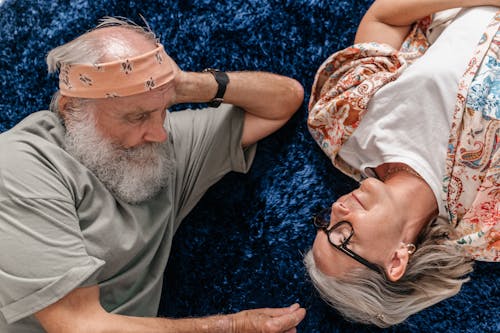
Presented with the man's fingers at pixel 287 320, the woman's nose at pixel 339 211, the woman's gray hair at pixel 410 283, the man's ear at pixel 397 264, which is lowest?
the man's fingers at pixel 287 320

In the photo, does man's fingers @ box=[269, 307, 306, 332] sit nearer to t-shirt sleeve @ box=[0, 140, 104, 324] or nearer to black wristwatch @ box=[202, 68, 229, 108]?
t-shirt sleeve @ box=[0, 140, 104, 324]

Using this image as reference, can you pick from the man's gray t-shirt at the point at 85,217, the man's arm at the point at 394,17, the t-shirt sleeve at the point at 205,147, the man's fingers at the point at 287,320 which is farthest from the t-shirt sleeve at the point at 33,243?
the man's arm at the point at 394,17

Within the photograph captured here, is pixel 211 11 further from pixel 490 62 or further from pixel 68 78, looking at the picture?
pixel 490 62

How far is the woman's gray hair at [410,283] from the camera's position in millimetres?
1804

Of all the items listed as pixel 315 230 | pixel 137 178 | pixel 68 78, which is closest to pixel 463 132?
pixel 315 230

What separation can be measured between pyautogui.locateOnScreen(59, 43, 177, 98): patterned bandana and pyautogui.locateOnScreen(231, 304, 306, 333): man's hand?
802 millimetres

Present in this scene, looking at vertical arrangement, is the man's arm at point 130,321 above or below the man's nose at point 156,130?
below

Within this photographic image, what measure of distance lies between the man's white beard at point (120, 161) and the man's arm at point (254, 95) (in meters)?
0.23

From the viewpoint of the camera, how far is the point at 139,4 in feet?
7.57

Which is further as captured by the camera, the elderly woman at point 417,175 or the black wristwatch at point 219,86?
the black wristwatch at point 219,86

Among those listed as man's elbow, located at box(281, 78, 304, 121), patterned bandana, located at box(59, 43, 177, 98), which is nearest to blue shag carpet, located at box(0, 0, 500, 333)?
man's elbow, located at box(281, 78, 304, 121)

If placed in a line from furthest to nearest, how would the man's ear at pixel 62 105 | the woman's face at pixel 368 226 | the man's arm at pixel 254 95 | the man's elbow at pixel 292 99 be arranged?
the man's elbow at pixel 292 99, the man's arm at pixel 254 95, the man's ear at pixel 62 105, the woman's face at pixel 368 226

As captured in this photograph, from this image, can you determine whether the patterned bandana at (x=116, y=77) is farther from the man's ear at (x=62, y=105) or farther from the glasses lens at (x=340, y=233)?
the glasses lens at (x=340, y=233)

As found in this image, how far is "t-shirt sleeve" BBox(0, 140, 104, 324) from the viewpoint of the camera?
161cm
